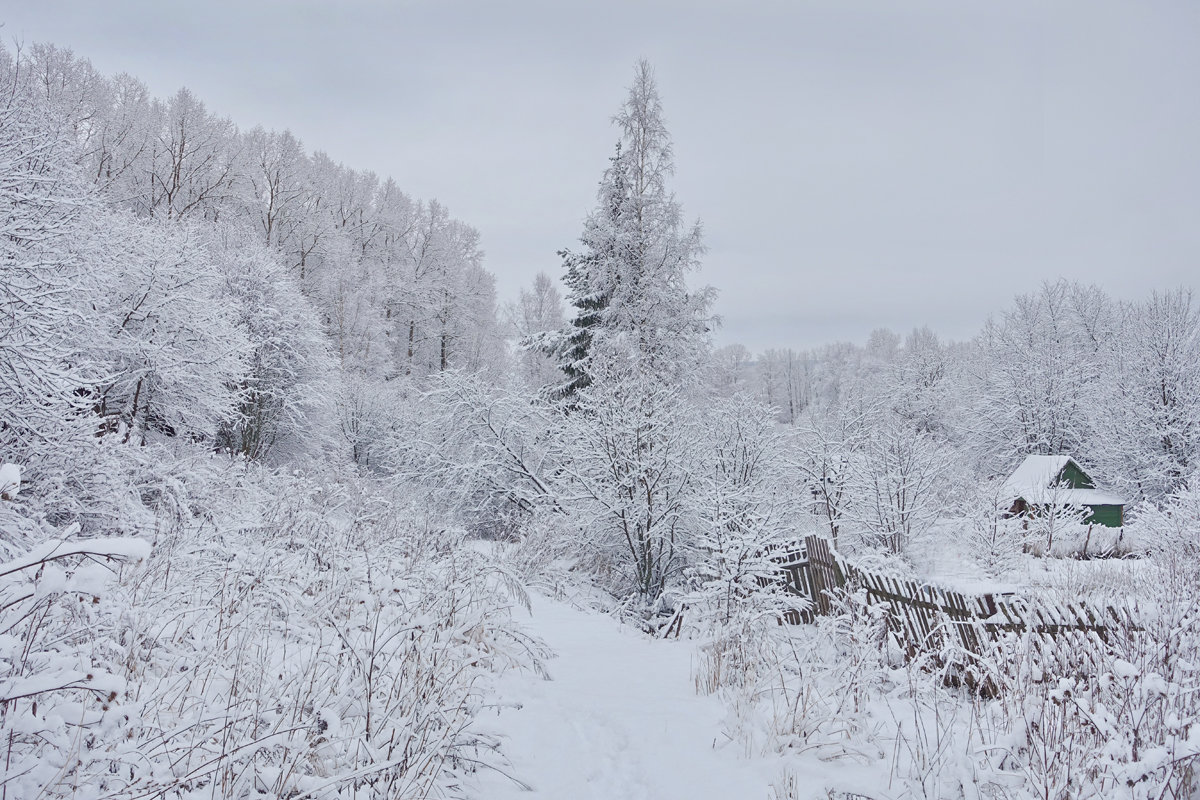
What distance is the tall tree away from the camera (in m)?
17.6

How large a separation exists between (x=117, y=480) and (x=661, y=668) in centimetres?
664

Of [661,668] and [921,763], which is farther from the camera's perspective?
[661,668]

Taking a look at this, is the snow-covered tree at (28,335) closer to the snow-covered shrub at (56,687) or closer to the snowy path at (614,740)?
the snow-covered shrub at (56,687)

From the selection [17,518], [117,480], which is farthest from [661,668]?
Answer: [117,480]

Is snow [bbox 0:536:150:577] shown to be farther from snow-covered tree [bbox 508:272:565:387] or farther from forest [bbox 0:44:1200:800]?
snow-covered tree [bbox 508:272:565:387]

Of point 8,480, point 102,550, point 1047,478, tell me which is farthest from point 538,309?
point 102,550

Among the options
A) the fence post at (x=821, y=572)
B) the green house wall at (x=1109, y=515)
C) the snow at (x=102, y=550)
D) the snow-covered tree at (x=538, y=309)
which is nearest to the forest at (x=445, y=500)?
the snow at (x=102, y=550)

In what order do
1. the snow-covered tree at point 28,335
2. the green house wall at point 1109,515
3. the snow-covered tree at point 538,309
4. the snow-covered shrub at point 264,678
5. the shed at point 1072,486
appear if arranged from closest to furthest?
the snow-covered shrub at point 264,678
the snow-covered tree at point 28,335
the shed at point 1072,486
the green house wall at point 1109,515
the snow-covered tree at point 538,309

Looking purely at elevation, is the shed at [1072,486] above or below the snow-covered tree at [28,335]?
below

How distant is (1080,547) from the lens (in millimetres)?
17922

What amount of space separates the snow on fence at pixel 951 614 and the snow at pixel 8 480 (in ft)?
13.3

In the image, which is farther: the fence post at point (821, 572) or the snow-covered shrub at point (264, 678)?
the fence post at point (821, 572)

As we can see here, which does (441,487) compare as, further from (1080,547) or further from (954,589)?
(1080,547)

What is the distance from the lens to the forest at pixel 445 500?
235cm
